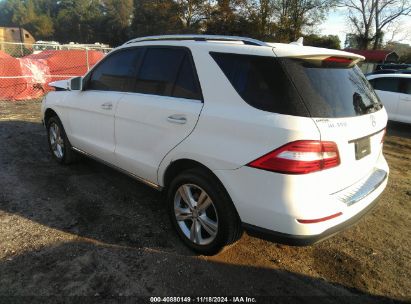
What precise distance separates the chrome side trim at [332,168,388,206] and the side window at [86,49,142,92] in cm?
235

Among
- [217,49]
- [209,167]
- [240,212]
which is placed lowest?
[240,212]

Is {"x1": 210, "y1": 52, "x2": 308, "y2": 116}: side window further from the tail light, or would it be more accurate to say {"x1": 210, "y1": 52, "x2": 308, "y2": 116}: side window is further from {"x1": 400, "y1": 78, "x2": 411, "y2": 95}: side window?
→ {"x1": 400, "y1": 78, "x2": 411, "y2": 95}: side window

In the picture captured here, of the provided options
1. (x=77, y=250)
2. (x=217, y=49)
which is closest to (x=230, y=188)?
(x=217, y=49)

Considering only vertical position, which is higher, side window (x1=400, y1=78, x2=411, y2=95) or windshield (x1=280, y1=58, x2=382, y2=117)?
windshield (x1=280, y1=58, x2=382, y2=117)

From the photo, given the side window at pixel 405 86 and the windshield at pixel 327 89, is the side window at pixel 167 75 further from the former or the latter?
the side window at pixel 405 86

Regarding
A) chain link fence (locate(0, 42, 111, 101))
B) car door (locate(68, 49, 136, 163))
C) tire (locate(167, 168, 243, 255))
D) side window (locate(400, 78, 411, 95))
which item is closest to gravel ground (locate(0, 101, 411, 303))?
tire (locate(167, 168, 243, 255))

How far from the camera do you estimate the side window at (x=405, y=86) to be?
947 centimetres

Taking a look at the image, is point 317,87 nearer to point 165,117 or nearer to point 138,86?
point 165,117

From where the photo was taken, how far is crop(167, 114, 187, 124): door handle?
3178 mm

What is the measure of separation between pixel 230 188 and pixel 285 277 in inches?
37.1

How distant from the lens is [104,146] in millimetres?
4293

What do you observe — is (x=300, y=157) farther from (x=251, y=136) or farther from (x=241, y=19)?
(x=241, y=19)

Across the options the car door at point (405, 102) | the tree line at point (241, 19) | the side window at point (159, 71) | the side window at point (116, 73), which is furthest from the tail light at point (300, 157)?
the tree line at point (241, 19)

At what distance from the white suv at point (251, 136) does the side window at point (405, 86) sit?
7014 mm
